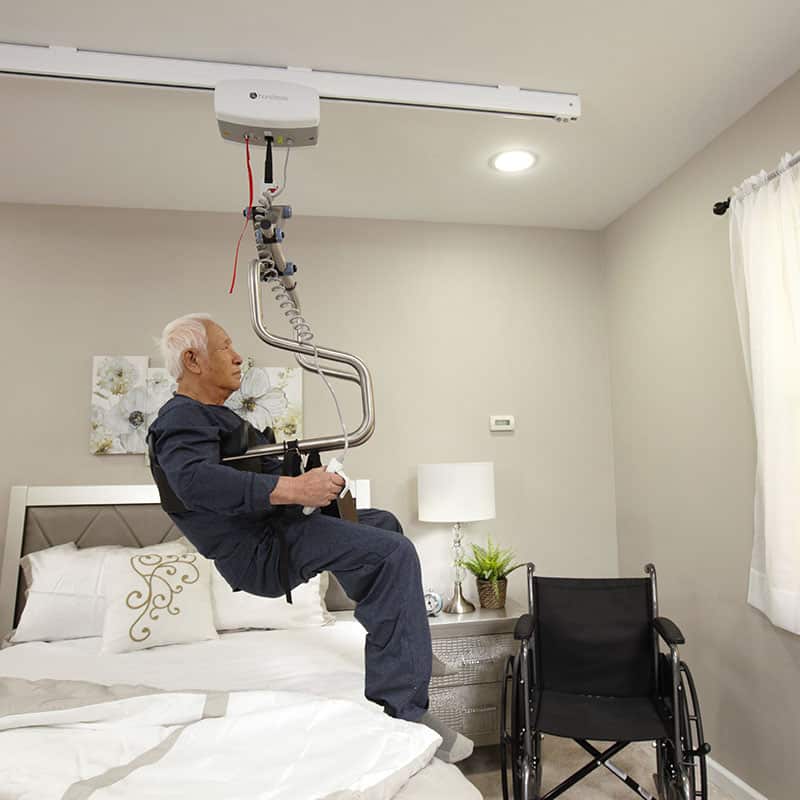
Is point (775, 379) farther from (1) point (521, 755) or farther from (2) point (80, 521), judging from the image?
(2) point (80, 521)

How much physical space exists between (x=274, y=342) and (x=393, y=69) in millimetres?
1386

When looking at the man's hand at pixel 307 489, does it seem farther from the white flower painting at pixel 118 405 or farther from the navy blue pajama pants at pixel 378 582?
the white flower painting at pixel 118 405

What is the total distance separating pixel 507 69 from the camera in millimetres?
2461

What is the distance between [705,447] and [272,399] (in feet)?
6.97

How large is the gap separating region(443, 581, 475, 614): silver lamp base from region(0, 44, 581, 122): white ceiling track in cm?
220

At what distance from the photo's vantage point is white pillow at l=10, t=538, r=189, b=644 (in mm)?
2812

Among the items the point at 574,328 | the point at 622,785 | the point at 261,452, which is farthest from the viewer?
the point at 574,328

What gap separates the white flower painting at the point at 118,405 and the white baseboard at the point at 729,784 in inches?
119

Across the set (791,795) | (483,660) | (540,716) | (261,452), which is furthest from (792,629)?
(261,452)

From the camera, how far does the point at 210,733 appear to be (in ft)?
5.31

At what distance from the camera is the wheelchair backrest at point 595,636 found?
2.83 meters

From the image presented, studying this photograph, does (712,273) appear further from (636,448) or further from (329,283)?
(329,283)

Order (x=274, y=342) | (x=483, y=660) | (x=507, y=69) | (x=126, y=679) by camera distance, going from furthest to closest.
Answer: (x=483, y=660)
(x=507, y=69)
(x=126, y=679)
(x=274, y=342)

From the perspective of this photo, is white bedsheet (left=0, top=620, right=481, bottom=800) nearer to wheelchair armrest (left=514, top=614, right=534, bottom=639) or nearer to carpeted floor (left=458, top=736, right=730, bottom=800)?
wheelchair armrest (left=514, top=614, right=534, bottom=639)
